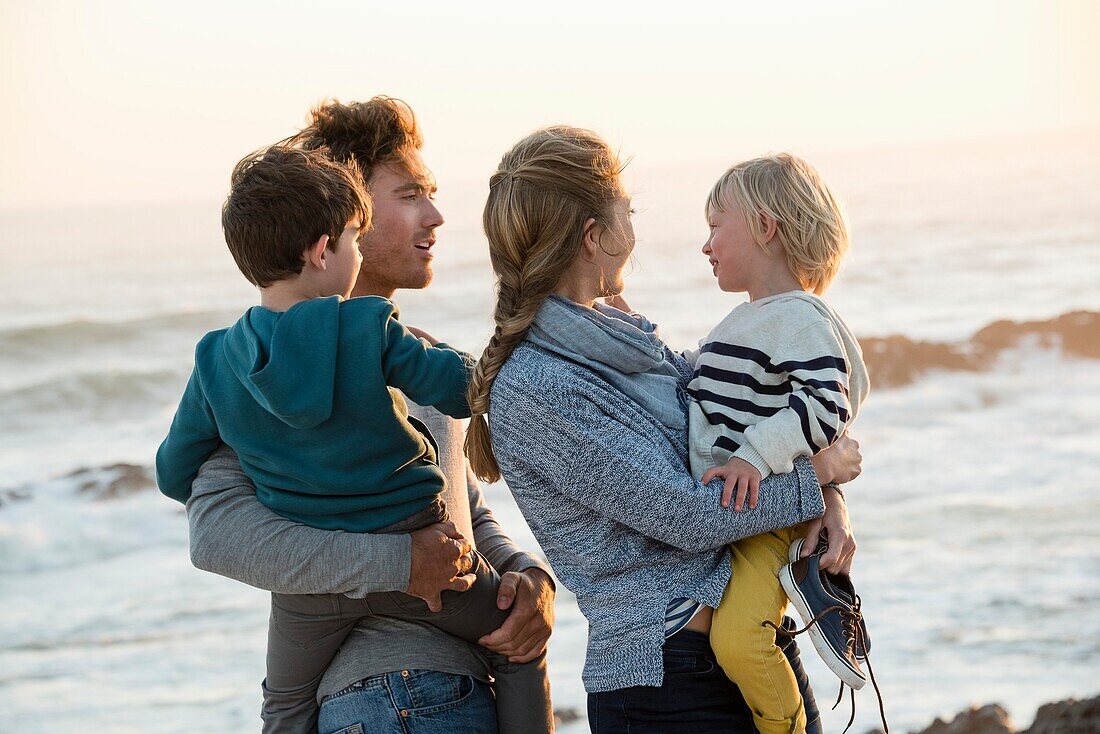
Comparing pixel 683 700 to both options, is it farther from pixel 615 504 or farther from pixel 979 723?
pixel 979 723

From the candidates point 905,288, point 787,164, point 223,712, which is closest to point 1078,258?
point 905,288

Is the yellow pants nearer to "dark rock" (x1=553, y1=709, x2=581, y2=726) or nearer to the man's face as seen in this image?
the man's face

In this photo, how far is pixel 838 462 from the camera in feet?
7.21

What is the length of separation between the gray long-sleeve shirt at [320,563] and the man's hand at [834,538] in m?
0.68

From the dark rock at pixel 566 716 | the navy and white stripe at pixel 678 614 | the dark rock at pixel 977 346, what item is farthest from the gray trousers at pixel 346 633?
the dark rock at pixel 977 346

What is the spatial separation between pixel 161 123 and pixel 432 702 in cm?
2437

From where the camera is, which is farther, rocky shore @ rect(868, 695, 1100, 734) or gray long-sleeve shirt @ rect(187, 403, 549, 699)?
rocky shore @ rect(868, 695, 1100, 734)

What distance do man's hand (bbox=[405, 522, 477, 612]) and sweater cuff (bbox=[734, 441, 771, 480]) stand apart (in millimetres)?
537

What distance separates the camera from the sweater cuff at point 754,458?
209cm

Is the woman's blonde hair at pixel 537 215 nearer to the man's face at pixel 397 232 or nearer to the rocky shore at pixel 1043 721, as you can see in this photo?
the man's face at pixel 397 232

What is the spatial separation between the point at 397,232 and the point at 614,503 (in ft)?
3.13

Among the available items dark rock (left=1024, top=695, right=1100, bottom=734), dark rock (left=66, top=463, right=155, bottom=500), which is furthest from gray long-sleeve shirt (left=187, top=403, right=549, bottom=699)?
dark rock (left=66, top=463, right=155, bottom=500)

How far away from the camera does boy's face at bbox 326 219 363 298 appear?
2164 mm

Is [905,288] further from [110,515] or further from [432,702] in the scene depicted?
[432,702]
